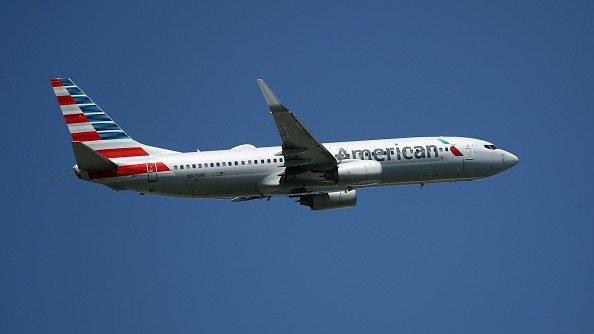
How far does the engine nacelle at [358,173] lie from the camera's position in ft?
209

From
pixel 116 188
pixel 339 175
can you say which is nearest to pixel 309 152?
pixel 339 175

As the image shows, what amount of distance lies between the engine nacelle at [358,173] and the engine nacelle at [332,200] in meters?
3.70

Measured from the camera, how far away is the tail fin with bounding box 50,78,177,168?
211 ft

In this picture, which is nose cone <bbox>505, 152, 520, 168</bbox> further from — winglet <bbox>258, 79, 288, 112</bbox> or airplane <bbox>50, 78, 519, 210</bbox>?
winglet <bbox>258, 79, 288, 112</bbox>

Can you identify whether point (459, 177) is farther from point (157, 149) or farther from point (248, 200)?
point (157, 149)

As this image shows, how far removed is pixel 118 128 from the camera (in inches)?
2574

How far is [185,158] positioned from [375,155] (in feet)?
41.3

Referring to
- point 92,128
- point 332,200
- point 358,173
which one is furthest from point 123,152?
point 358,173

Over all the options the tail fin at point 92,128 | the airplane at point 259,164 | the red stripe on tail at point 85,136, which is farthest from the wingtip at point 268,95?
the red stripe on tail at point 85,136

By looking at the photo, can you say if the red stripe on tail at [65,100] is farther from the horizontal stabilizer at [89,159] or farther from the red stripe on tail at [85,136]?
the horizontal stabilizer at [89,159]

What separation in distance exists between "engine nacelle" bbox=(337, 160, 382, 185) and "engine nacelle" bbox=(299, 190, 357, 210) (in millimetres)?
3697

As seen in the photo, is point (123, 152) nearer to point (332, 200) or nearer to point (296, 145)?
point (296, 145)

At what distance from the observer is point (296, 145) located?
6200 cm

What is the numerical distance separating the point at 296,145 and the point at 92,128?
13.6 meters
